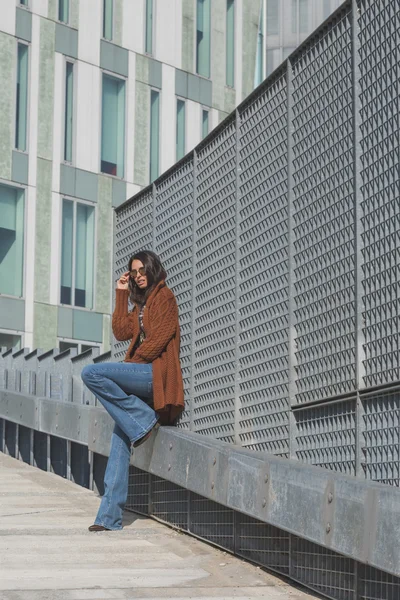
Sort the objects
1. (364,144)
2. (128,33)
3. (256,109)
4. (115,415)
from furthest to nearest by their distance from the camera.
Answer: (128,33) → (115,415) → (256,109) → (364,144)

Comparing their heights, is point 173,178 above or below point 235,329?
above

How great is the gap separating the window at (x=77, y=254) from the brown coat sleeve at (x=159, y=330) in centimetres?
2277

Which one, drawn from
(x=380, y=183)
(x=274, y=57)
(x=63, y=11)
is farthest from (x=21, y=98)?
(x=380, y=183)

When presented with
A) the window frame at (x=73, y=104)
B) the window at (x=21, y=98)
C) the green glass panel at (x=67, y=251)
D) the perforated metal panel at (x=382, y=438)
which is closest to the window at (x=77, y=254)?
the green glass panel at (x=67, y=251)

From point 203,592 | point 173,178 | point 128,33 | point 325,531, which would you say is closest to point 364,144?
point 325,531

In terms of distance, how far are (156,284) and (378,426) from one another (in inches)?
122

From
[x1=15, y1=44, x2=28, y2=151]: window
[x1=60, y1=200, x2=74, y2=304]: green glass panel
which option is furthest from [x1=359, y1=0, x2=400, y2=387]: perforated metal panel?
[x1=60, y1=200, x2=74, y2=304]: green glass panel

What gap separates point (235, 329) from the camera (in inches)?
309

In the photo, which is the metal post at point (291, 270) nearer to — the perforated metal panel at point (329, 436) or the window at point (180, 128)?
the perforated metal panel at point (329, 436)

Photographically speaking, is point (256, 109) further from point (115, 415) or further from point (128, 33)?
point (128, 33)

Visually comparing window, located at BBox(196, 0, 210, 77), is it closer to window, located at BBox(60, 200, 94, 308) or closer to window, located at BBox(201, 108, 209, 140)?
window, located at BBox(201, 108, 209, 140)

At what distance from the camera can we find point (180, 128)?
34750mm

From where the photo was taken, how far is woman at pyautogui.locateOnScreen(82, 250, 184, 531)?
8188 mm

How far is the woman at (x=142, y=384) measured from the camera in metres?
8.19
